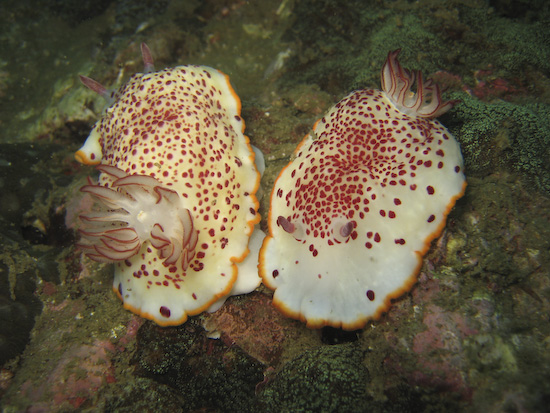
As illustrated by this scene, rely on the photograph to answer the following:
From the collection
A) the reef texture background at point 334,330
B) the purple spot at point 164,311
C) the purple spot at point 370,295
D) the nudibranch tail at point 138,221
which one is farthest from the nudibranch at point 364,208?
the purple spot at point 164,311

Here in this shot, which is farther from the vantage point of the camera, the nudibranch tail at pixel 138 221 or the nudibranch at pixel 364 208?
the nudibranch tail at pixel 138 221

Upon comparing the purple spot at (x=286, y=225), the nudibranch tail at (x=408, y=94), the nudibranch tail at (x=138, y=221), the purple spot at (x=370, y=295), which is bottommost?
the nudibranch tail at (x=138, y=221)

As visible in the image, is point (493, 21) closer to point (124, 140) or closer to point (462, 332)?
point (462, 332)

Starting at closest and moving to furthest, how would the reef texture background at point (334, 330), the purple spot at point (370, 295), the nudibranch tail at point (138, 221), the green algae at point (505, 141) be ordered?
1. the reef texture background at point (334, 330)
2. the purple spot at point (370, 295)
3. the nudibranch tail at point (138, 221)
4. the green algae at point (505, 141)

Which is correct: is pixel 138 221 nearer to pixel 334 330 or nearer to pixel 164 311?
pixel 164 311

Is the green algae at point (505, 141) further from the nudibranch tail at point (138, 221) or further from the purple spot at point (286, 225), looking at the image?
the nudibranch tail at point (138, 221)

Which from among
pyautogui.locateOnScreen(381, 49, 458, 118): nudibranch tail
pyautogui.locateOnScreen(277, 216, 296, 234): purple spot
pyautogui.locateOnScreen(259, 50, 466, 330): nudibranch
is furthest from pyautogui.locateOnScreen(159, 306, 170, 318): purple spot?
pyautogui.locateOnScreen(381, 49, 458, 118): nudibranch tail
